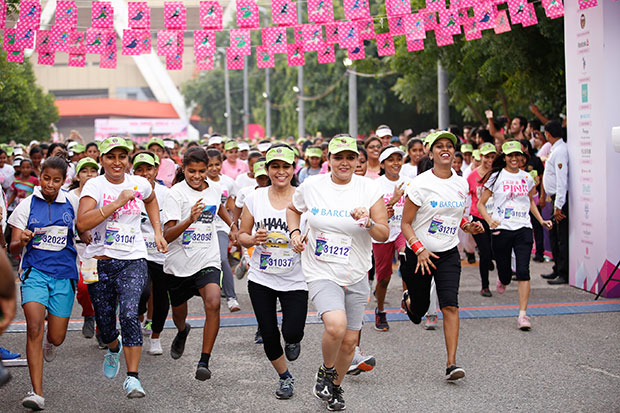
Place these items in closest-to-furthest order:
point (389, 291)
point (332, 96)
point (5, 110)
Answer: point (389, 291) < point (5, 110) < point (332, 96)

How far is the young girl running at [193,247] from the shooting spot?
636cm

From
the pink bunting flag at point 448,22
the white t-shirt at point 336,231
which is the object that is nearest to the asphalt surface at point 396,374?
the white t-shirt at point 336,231

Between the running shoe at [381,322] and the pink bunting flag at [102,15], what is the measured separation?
6.47 metres

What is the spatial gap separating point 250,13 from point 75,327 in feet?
18.4

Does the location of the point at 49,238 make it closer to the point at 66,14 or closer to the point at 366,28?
the point at 66,14

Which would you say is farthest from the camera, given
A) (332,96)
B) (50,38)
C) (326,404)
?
(332,96)

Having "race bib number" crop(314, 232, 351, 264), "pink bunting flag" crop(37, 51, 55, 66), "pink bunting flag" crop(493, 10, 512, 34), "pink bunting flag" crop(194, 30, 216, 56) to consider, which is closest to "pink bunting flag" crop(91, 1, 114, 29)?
"pink bunting flag" crop(37, 51, 55, 66)

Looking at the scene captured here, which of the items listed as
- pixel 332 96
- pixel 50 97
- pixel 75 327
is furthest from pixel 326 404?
pixel 50 97

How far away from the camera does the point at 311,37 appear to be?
12336 millimetres

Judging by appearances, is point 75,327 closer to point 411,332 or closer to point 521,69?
point 411,332

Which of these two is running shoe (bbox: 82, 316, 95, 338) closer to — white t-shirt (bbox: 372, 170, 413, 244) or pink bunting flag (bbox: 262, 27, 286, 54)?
white t-shirt (bbox: 372, 170, 413, 244)

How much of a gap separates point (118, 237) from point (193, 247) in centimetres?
72

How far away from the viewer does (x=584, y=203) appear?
33.8ft

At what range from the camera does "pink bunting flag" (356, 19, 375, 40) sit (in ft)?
40.7
